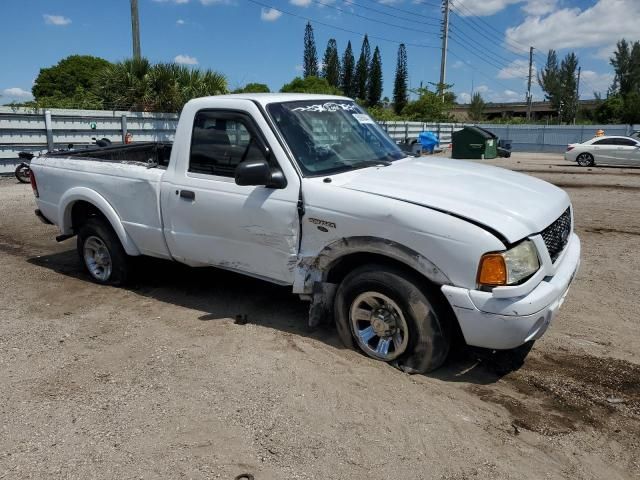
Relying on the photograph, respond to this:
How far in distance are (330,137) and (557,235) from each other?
1935mm

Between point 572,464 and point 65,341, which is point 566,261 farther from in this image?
point 65,341

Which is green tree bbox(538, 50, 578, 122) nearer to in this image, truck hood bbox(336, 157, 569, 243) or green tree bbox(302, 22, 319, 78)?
green tree bbox(302, 22, 319, 78)

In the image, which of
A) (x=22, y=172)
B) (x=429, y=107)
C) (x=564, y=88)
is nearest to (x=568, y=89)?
(x=564, y=88)

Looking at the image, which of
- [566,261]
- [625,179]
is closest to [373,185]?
[566,261]

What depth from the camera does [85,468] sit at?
293cm

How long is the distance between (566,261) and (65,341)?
403 cm

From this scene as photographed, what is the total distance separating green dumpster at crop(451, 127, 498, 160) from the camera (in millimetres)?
26609

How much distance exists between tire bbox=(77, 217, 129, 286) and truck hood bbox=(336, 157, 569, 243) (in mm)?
2893

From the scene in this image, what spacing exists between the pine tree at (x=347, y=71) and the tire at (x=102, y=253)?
7271cm

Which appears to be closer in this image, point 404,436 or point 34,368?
point 404,436

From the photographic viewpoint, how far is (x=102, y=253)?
594 centimetres

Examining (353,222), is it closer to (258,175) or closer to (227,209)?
(258,175)

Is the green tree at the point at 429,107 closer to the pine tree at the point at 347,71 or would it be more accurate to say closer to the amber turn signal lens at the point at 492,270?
the pine tree at the point at 347,71

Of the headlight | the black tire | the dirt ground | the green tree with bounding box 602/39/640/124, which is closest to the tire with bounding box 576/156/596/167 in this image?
the dirt ground
